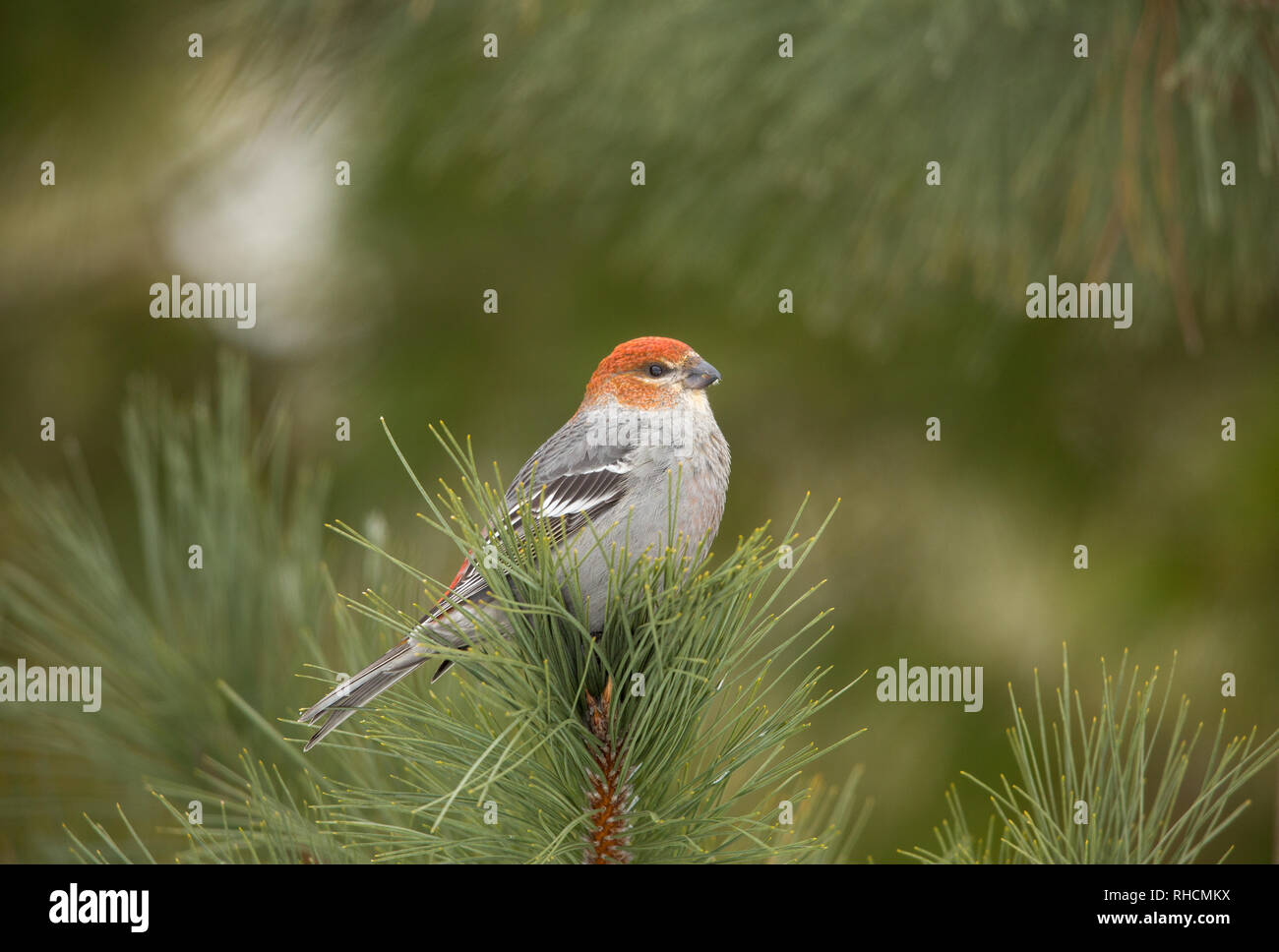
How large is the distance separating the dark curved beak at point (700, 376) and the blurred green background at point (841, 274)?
0.76 metres

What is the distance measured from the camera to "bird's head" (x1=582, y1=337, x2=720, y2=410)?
2.79m

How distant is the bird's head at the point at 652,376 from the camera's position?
2793 millimetres

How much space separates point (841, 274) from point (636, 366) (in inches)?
43.4

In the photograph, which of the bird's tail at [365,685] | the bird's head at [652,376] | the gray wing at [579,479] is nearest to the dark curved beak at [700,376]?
the bird's head at [652,376]

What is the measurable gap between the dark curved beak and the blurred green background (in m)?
0.76

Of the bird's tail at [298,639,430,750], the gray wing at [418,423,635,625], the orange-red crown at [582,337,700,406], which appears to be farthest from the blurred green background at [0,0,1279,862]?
the orange-red crown at [582,337,700,406]

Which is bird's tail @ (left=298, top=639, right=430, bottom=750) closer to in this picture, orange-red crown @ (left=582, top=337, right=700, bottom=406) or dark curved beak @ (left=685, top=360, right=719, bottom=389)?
orange-red crown @ (left=582, top=337, right=700, bottom=406)

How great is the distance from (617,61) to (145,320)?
10.9 ft

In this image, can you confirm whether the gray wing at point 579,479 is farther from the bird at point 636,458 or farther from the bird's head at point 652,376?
the bird's head at point 652,376

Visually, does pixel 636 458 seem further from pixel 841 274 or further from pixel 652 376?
pixel 841 274

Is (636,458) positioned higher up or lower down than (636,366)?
lower down

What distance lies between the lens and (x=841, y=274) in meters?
3.58

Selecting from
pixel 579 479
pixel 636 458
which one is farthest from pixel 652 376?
pixel 579 479
